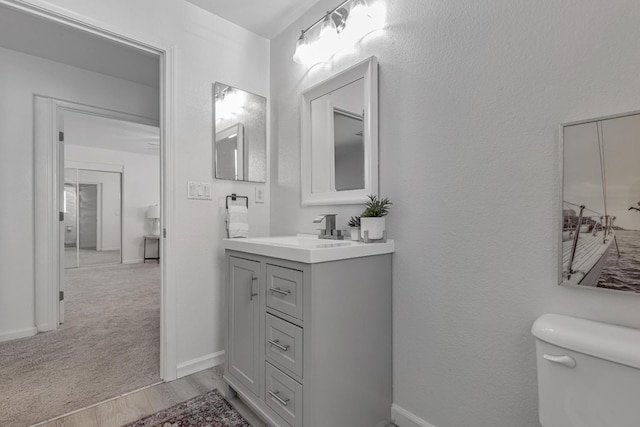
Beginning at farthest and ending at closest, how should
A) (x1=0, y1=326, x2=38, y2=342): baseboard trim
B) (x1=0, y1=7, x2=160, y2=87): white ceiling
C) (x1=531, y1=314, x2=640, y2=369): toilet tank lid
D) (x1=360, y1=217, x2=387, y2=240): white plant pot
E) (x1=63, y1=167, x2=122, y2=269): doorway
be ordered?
(x1=63, y1=167, x2=122, y2=269): doorway → (x1=0, y1=326, x2=38, y2=342): baseboard trim → (x1=0, y1=7, x2=160, y2=87): white ceiling → (x1=360, y1=217, x2=387, y2=240): white plant pot → (x1=531, y1=314, x2=640, y2=369): toilet tank lid

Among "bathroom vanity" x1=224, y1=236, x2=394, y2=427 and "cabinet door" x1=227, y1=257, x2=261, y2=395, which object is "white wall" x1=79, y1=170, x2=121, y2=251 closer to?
"cabinet door" x1=227, y1=257, x2=261, y2=395

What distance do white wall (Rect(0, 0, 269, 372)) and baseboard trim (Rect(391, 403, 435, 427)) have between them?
1216mm

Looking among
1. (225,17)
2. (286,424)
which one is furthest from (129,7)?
(286,424)

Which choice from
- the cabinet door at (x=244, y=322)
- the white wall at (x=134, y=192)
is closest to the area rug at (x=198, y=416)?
the cabinet door at (x=244, y=322)

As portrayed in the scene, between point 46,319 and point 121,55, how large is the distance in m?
2.28

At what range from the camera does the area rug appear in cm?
149

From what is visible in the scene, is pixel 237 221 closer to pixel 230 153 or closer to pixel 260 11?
pixel 230 153

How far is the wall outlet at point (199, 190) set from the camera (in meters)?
1.98

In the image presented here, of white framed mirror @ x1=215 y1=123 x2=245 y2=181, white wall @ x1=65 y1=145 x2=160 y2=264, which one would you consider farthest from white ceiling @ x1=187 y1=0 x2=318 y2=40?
white wall @ x1=65 y1=145 x2=160 y2=264

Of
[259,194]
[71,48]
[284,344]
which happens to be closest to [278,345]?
[284,344]

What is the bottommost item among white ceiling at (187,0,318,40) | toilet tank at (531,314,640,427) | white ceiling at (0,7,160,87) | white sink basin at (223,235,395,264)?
toilet tank at (531,314,640,427)

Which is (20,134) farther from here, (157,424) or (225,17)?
(157,424)

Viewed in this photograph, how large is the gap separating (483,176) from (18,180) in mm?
3328

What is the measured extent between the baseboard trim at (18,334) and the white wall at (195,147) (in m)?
1.61
